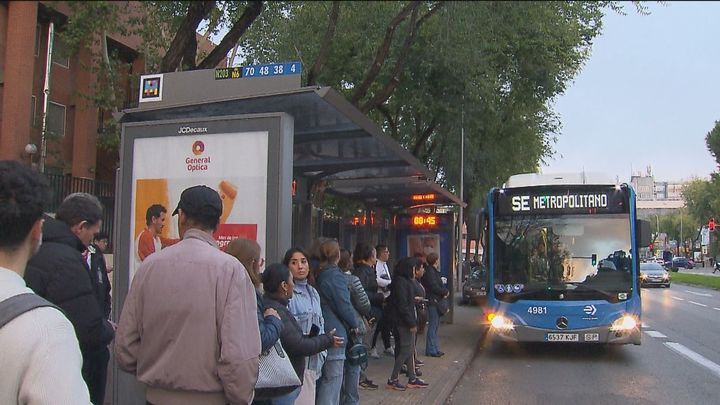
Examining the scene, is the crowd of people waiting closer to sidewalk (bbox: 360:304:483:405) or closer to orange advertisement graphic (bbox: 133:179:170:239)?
orange advertisement graphic (bbox: 133:179:170:239)

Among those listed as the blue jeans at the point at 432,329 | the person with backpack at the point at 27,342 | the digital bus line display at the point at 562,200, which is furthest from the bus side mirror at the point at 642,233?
the person with backpack at the point at 27,342

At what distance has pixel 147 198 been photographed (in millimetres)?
5633

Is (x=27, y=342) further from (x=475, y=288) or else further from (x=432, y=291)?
(x=475, y=288)

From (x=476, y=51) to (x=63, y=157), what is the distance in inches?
514

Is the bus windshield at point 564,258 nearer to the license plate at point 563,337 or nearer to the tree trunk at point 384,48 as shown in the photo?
the license plate at point 563,337

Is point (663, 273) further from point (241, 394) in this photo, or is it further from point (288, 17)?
point (241, 394)

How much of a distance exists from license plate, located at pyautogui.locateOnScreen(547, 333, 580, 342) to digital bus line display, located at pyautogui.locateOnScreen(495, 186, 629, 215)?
2.09 m

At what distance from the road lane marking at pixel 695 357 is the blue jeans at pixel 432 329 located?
4.36 meters

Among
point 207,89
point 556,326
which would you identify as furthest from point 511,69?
point 207,89

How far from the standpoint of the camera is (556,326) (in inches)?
407

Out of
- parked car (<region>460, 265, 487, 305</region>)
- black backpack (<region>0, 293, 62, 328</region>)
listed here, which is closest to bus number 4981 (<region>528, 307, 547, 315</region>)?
black backpack (<region>0, 293, 62, 328</region>)

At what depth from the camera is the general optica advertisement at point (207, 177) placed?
5297 millimetres

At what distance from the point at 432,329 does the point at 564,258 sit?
102 inches

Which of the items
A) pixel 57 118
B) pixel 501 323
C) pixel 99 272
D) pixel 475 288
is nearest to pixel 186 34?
pixel 99 272
